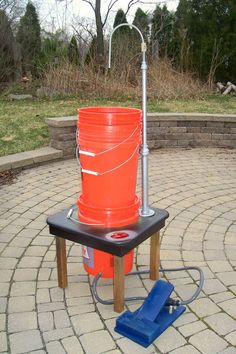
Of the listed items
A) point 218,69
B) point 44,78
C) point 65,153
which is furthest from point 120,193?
point 218,69

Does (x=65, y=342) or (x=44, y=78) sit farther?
(x=44, y=78)

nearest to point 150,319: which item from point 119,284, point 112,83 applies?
point 119,284

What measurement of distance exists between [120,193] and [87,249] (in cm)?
43

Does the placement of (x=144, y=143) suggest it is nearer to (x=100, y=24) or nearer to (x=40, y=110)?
(x=40, y=110)

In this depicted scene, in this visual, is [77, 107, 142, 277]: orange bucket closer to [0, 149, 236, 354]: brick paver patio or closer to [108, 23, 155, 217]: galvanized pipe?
[108, 23, 155, 217]: galvanized pipe

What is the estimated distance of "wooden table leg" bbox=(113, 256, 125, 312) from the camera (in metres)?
2.02

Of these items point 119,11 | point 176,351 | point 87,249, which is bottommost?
point 176,351

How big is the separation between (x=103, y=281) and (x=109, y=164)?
0.82 meters

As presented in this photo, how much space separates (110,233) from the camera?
6.75 feet

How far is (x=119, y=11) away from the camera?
45.1ft

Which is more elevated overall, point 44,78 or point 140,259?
point 44,78

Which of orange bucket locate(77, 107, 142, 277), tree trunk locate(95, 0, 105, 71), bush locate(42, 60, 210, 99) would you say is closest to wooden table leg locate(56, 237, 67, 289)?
orange bucket locate(77, 107, 142, 277)

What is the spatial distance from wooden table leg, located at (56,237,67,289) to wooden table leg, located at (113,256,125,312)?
38 centimetres

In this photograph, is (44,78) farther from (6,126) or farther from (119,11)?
(119,11)
